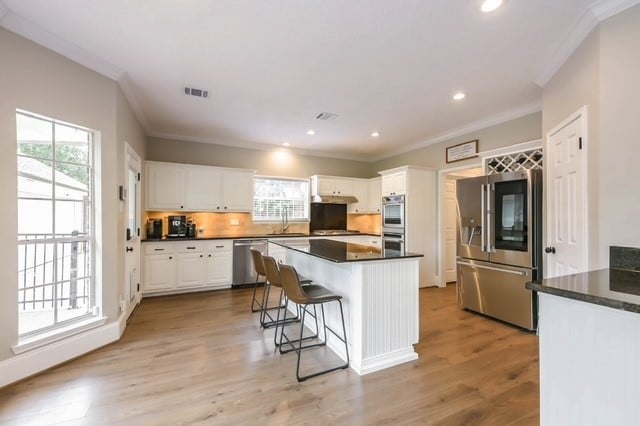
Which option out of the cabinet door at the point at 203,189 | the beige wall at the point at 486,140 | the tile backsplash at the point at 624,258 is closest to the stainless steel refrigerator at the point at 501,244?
the beige wall at the point at 486,140

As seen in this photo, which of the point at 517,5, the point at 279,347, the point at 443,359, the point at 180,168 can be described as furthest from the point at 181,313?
the point at 517,5

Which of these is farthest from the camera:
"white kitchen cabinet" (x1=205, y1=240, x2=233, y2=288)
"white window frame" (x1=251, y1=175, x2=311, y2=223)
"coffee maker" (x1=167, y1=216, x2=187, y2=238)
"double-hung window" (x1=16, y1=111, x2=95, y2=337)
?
"white window frame" (x1=251, y1=175, x2=311, y2=223)

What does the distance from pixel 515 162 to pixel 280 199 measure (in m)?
4.13

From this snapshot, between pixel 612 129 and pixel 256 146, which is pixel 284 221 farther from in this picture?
pixel 612 129

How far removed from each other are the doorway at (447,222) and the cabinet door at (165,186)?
459cm

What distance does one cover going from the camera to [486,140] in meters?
4.31

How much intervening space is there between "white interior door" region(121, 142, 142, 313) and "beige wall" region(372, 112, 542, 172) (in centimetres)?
479

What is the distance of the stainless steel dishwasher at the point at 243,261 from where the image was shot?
4.96 metres

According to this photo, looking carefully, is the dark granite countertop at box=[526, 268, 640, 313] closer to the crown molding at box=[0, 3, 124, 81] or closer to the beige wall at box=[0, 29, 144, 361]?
the beige wall at box=[0, 29, 144, 361]

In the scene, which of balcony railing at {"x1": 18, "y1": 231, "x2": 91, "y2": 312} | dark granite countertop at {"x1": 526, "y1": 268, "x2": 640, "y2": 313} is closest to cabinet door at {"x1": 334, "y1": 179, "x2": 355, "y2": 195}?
balcony railing at {"x1": 18, "y1": 231, "x2": 91, "y2": 312}

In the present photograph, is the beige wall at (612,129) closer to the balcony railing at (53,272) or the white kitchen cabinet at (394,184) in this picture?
the white kitchen cabinet at (394,184)

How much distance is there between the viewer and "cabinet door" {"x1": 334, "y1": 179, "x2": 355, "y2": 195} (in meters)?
6.23

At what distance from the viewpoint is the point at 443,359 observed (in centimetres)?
254

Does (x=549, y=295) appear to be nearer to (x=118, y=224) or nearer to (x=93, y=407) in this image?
(x=93, y=407)
